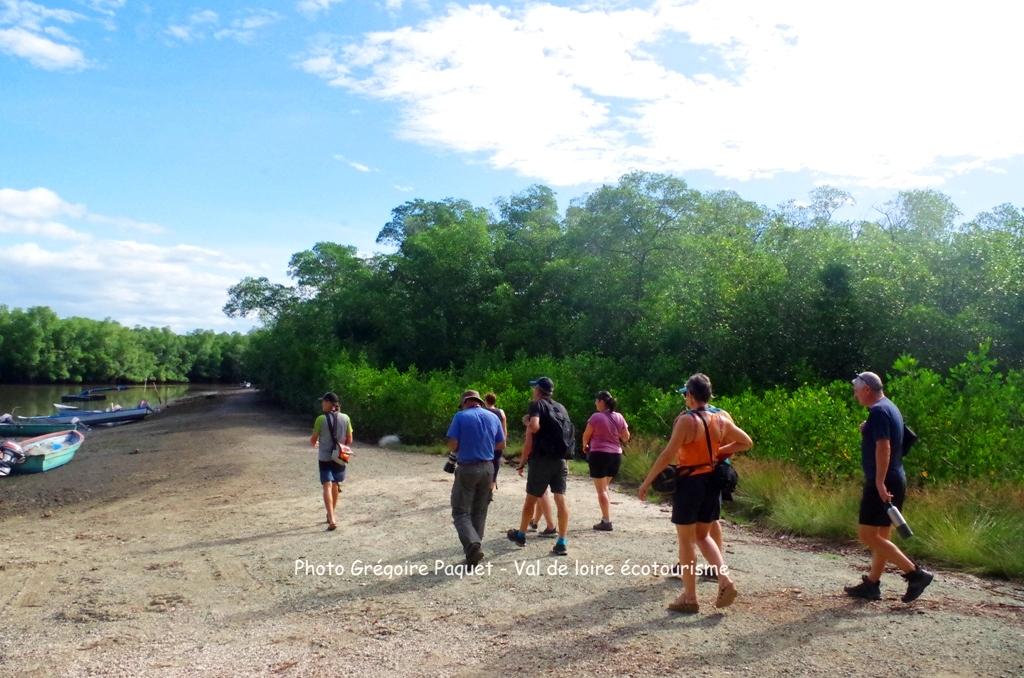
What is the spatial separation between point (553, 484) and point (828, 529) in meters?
3.62

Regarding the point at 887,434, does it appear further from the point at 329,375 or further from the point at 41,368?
the point at 41,368

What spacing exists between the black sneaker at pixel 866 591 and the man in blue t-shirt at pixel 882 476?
0.70 ft

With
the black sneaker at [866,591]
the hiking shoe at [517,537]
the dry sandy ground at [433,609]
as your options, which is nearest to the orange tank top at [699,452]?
the dry sandy ground at [433,609]

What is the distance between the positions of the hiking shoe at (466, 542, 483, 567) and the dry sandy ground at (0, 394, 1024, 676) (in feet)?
0.67

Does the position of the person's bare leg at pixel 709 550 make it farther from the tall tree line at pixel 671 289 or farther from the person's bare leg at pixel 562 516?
the tall tree line at pixel 671 289

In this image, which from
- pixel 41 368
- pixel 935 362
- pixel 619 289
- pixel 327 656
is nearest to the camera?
pixel 327 656

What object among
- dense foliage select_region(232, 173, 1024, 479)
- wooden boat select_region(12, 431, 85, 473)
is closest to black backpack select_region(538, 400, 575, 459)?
dense foliage select_region(232, 173, 1024, 479)

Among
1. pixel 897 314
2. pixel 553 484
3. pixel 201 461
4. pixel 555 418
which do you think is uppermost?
pixel 897 314

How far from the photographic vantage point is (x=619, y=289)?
2655 cm

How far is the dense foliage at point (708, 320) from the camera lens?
11.8m

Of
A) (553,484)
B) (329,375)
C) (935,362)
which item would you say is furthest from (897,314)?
(329,375)

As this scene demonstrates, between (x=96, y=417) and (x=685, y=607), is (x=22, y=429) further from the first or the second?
(x=685, y=607)

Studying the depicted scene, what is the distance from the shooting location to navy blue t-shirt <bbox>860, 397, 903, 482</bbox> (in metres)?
5.80

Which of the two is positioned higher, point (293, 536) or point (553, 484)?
point (553, 484)
